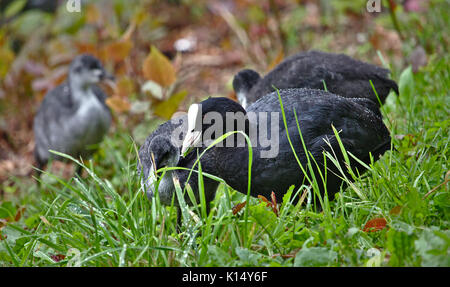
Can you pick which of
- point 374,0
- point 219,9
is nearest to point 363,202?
point 374,0

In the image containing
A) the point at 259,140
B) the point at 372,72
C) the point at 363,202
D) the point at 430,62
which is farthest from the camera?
the point at 430,62

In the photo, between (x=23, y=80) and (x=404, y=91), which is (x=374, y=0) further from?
(x=23, y=80)

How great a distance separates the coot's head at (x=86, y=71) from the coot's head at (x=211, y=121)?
338cm

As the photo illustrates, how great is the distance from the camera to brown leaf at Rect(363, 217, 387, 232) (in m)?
2.68

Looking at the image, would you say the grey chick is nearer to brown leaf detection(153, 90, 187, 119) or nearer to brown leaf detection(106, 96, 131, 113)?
brown leaf detection(106, 96, 131, 113)

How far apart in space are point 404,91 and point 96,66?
3542mm

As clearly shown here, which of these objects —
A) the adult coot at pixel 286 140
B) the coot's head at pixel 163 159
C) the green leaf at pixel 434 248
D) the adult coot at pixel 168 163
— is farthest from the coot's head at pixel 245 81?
the green leaf at pixel 434 248

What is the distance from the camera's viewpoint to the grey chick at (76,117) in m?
6.28

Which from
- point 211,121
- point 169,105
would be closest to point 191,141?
point 211,121

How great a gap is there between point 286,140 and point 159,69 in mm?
2502

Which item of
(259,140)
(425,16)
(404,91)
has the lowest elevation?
(259,140)

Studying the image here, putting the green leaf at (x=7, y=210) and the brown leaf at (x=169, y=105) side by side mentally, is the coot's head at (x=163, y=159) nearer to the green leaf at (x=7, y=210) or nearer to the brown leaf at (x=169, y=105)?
→ the green leaf at (x=7, y=210)

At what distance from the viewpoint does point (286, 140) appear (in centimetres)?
315

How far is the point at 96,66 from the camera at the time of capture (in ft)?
20.9
